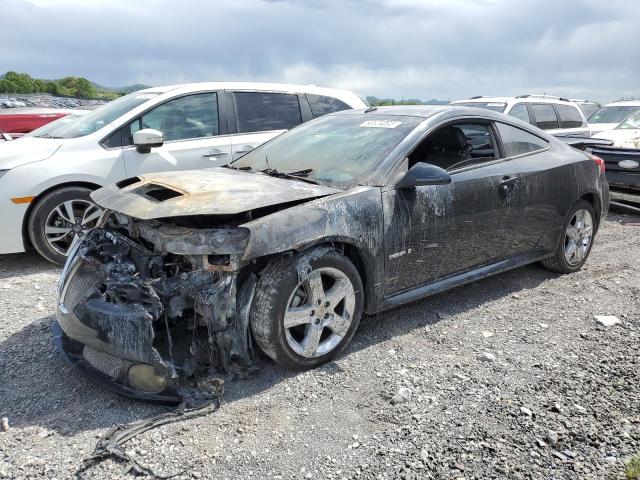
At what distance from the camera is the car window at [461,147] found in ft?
14.2

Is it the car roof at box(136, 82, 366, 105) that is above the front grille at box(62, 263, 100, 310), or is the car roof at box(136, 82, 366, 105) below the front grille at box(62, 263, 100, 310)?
above

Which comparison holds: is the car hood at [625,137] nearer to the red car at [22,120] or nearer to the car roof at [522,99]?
the car roof at [522,99]

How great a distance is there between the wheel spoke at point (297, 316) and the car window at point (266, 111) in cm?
353

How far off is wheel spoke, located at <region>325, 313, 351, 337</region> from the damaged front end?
1.76 ft

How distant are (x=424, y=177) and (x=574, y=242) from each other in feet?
7.99

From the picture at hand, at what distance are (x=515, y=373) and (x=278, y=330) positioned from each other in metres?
1.52

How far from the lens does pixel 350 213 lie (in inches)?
134

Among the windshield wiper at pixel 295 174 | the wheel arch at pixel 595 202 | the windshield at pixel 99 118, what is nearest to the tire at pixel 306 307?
the windshield wiper at pixel 295 174

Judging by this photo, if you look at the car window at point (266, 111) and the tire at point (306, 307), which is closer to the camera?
the tire at point (306, 307)

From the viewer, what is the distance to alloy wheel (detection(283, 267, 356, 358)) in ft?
10.6

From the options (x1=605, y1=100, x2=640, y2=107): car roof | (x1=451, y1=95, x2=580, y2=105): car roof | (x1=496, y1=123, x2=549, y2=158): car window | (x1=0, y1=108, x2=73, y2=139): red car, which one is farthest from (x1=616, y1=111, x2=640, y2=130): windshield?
(x1=0, y1=108, x2=73, y2=139): red car

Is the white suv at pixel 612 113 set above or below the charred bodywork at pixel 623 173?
above

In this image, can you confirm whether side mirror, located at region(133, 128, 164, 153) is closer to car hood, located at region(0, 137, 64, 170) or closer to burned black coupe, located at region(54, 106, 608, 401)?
car hood, located at region(0, 137, 64, 170)

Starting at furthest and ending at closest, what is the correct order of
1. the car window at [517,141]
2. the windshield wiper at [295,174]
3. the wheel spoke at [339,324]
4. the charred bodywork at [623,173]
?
the charred bodywork at [623,173] → the car window at [517,141] → the windshield wiper at [295,174] → the wheel spoke at [339,324]
